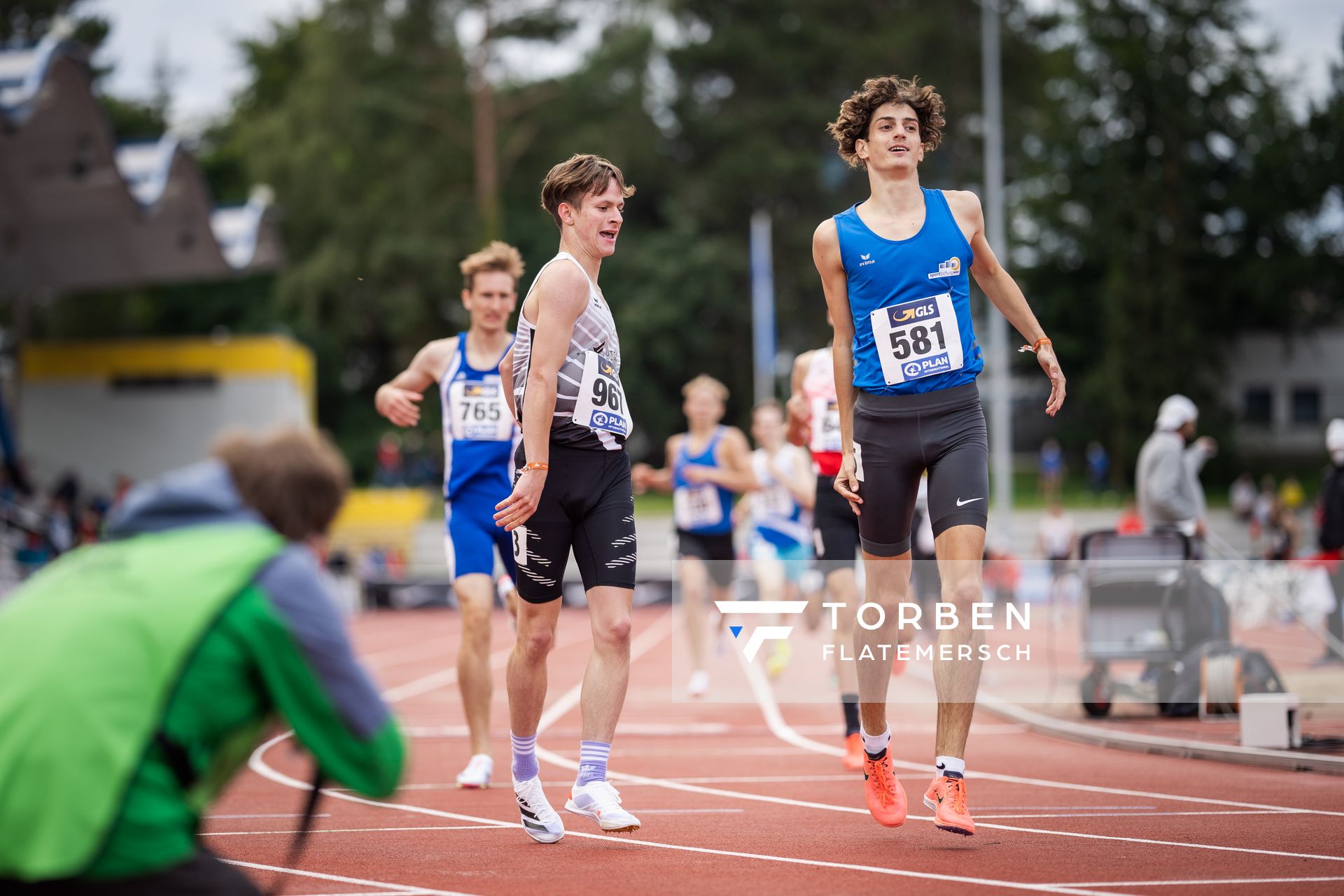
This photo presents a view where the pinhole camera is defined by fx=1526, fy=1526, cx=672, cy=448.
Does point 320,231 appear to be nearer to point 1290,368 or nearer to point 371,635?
point 371,635

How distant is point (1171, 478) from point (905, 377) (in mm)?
6290

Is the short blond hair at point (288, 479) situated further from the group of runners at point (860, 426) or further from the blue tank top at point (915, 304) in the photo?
the blue tank top at point (915, 304)

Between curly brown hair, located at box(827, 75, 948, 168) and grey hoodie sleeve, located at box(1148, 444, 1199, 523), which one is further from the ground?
Answer: curly brown hair, located at box(827, 75, 948, 168)

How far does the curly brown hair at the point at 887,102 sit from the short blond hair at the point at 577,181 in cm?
93

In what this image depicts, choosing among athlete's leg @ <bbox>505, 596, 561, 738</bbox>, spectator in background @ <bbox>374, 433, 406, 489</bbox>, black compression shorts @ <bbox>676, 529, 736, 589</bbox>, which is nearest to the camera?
athlete's leg @ <bbox>505, 596, 561, 738</bbox>

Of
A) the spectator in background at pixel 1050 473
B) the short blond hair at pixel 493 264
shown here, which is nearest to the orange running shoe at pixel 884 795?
the short blond hair at pixel 493 264

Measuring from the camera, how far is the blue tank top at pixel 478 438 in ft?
24.6

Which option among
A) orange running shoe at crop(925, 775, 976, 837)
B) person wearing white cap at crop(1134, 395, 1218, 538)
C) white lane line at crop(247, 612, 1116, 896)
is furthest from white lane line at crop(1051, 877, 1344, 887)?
person wearing white cap at crop(1134, 395, 1218, 538)

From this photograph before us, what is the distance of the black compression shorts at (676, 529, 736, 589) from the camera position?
12078 mm

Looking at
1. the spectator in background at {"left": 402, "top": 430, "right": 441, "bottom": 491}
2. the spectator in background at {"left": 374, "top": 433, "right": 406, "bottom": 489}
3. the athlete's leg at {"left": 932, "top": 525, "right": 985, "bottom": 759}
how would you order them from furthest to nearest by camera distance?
the spectator in background at {"left": 402, "top": 430, "right": 441, "bottom": 491}
the spectator in background at {"left": 374, "top": 433, "right": 406, "bottom": 489}
the athlete's leg at {"left": 932, "top": 525, "right": 985, "bottom": 759}

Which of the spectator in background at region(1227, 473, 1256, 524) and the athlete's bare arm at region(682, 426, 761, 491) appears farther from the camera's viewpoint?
the spectator in background at region(1227, 473, 1256, 524)

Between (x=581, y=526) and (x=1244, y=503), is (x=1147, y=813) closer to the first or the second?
(x=581, y=526)

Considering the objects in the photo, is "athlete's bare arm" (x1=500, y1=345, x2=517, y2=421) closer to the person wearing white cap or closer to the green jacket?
the green jacket

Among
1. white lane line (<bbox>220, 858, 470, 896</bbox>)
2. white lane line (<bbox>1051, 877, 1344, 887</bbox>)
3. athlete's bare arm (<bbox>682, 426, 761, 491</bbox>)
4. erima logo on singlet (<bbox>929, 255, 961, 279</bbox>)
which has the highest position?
erima logo on singlet (<bbox>929, 255, 961, 279</bbox>)
